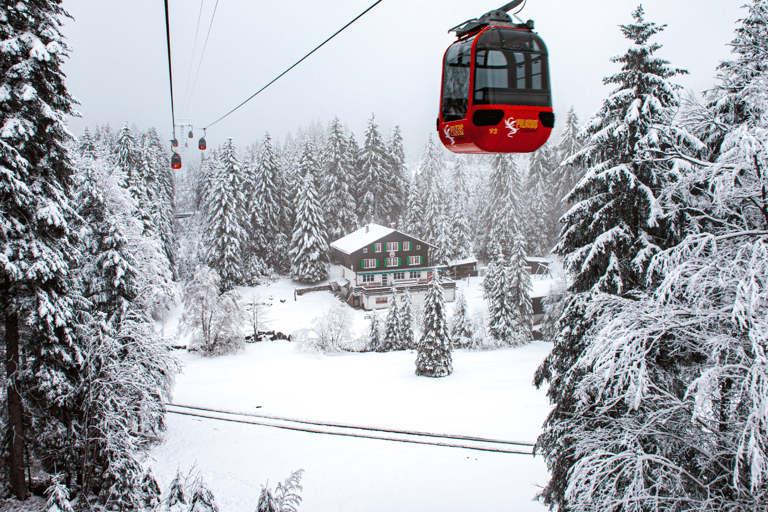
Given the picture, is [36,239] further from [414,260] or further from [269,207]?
[269,207]

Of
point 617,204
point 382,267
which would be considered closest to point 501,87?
point 617,204

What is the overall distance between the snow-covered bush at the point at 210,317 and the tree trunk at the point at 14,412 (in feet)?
71.7

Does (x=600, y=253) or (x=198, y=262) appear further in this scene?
(x=198, y=262)

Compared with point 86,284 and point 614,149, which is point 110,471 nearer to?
point 86,284

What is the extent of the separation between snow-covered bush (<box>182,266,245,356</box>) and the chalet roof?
1601 centimetres

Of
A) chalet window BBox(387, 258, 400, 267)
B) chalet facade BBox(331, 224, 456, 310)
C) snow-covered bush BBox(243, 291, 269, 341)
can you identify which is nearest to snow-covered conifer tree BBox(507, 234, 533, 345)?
chalet facade BBox(331, 224, 456, 310)

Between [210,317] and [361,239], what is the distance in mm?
20303

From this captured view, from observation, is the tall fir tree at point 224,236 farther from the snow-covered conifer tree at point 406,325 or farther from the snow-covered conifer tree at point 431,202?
the snow-covered conifer tree at point 431,202

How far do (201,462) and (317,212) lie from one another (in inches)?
1418

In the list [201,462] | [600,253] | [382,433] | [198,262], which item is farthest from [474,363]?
[198,262]

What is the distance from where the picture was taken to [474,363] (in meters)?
32.9

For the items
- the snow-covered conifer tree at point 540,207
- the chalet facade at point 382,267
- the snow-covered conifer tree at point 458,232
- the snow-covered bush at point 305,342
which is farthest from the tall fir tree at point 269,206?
the snow-covered conifer tree at point 540,207

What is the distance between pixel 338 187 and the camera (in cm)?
5778

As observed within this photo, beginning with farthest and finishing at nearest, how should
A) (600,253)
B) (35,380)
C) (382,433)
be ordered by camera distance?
(382,433) < (35,380) < (600,253)
